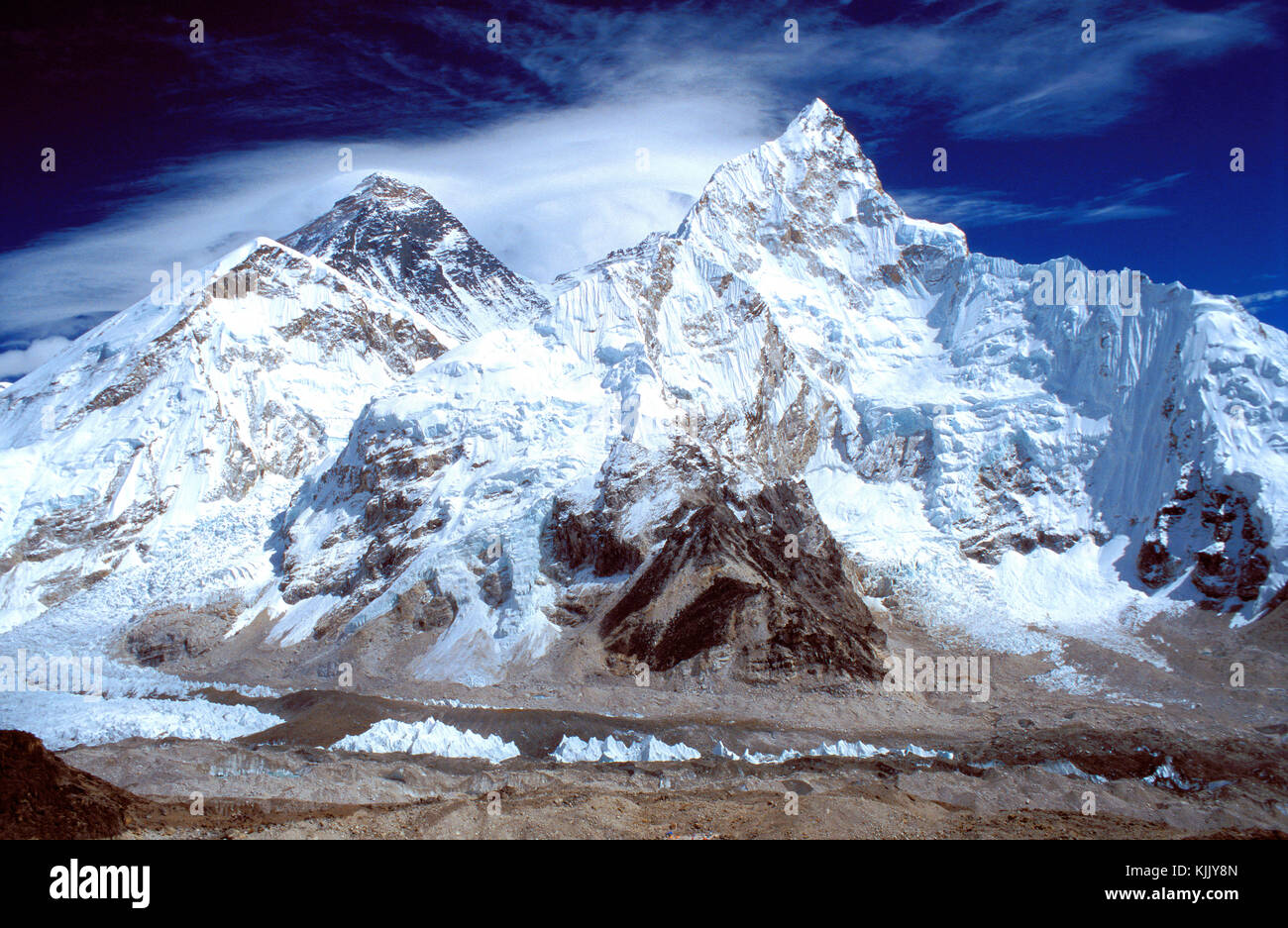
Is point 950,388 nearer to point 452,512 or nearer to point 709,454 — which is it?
point 709,454

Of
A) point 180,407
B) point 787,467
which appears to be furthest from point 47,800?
point 180,407

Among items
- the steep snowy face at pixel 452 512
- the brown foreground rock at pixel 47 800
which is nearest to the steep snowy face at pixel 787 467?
the steep snowy face at pixel 452 512

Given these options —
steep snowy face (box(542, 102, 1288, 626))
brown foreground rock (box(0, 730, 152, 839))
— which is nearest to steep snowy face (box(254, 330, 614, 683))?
steep snowy face (box(542, 102, 1288, 626))

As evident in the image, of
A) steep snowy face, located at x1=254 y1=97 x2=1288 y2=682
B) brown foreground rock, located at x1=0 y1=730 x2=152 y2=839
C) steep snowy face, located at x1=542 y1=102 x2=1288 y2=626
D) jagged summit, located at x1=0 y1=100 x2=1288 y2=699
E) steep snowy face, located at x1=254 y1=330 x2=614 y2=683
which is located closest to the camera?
brown foreground rock, located at x1=0 y1=730 x2=152 y2=839

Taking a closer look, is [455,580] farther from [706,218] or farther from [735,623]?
[706,218]

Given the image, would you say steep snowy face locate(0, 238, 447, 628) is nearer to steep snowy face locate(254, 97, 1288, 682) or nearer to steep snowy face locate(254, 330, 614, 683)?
steep snowy face locate(254, 97, 1288, 682)

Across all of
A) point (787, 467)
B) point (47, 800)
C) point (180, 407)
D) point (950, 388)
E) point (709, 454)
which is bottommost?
point (787, 467)
